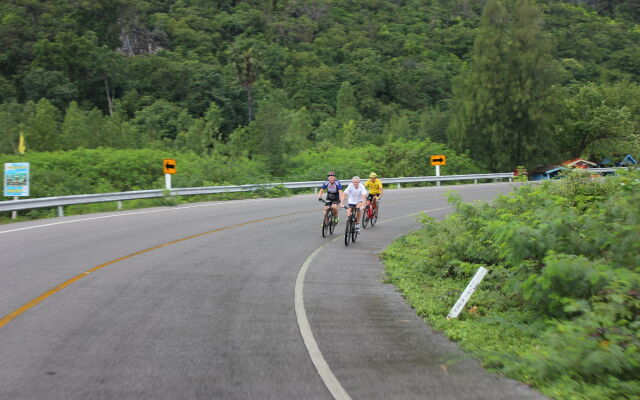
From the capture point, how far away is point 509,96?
54.4 m

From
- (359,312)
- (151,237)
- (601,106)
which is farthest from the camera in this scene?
(601,106)

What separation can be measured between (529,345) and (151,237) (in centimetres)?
1084

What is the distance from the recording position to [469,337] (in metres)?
6.98

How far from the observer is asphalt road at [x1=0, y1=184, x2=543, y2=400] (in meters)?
5.14

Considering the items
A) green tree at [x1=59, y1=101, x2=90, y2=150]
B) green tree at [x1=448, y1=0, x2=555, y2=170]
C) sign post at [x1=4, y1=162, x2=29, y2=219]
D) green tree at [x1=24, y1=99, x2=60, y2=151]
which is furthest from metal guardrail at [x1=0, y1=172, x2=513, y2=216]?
green tree at [x1=448, y1=0, x2=555, y2=170]

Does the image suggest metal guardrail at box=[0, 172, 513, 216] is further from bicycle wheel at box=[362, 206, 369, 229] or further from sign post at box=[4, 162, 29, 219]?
bicycle wheel at box=[362, 206, 369, 229]

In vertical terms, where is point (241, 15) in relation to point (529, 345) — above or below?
above

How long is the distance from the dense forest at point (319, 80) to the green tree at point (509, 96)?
0.14 meters

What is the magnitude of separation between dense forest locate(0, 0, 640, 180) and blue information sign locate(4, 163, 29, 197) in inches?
567

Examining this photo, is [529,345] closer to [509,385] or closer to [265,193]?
[509,385]

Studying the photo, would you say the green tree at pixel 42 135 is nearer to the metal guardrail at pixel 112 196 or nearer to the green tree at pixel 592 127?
the metal guardrail at pixel 112 196

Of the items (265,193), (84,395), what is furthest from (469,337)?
(265,193)

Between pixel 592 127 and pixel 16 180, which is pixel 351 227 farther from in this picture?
→ pixel 592 127

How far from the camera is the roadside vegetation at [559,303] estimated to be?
5281mm
